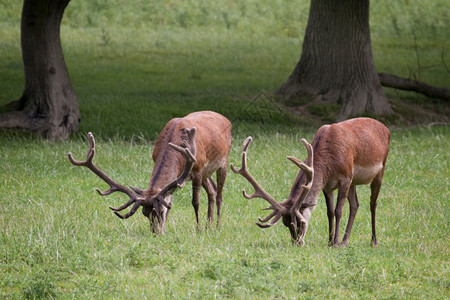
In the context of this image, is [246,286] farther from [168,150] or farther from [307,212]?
[168,150]

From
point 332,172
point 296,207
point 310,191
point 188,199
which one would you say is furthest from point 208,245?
point 188,199

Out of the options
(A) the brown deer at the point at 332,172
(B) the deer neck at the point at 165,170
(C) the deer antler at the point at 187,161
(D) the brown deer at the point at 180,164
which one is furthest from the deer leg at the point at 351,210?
(B) the deer neck at the point at 165,170

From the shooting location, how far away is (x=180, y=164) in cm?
815

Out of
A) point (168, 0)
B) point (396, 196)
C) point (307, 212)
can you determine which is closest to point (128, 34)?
point (168, 0)

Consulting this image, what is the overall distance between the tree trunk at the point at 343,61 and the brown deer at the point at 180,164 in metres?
8.27

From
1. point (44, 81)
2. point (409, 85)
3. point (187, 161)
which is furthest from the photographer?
point (409, 85)

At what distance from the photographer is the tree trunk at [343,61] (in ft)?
56.4

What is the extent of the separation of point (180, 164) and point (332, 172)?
1.61 metres

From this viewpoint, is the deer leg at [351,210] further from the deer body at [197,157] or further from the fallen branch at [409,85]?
the fallen branch at [409,85]

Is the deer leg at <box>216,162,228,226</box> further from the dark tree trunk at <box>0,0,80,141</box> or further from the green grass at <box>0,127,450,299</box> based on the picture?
the dark tree trunk at <box>0,0,80,141</box>

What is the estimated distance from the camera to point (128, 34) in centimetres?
2614

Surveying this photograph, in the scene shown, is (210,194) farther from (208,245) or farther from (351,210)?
(351,210)

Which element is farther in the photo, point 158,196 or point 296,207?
point 158,196

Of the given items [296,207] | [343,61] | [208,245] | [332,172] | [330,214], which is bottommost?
[343,61]
